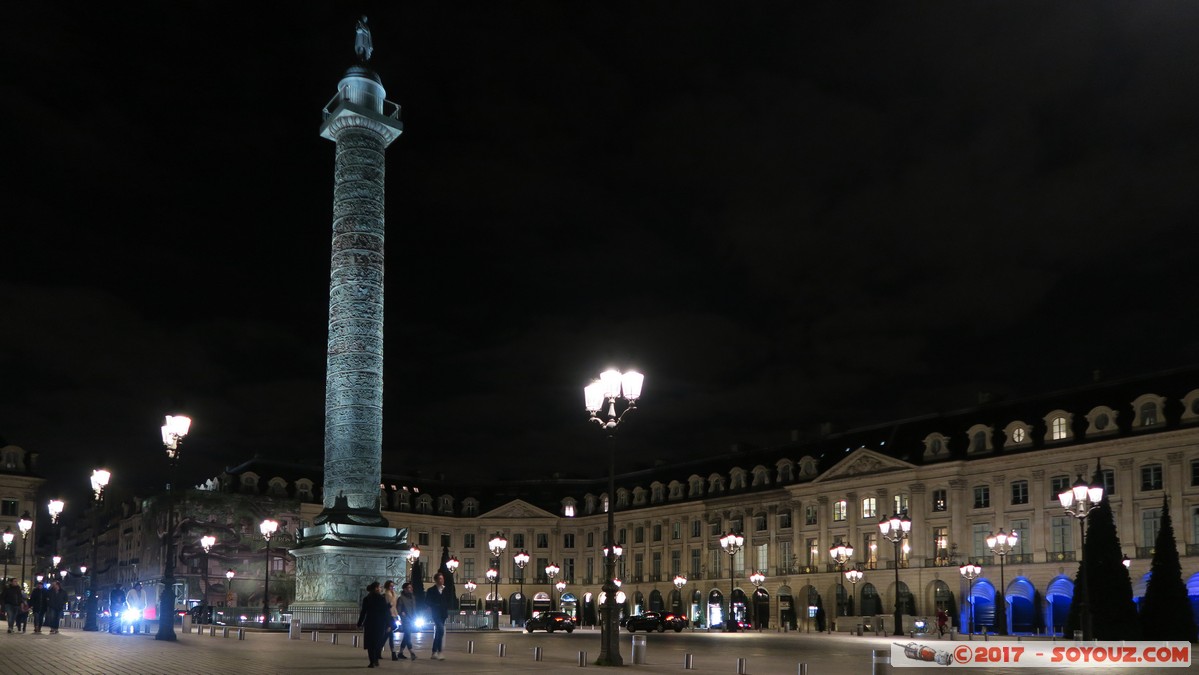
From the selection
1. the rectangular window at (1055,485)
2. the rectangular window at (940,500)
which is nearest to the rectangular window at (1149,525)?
the rectangular window at (1055,485)

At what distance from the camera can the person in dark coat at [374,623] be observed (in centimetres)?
1958

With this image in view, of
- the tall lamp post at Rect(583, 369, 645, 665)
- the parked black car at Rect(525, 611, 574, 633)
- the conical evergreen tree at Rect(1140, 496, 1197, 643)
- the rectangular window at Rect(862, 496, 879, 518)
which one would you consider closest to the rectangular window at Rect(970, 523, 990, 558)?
the rectangular window at Rect(862, 496, 879, 518)

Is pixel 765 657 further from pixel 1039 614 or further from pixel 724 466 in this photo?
pixel 724 466

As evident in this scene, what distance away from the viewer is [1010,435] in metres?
63.9

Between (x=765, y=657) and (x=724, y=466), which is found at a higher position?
(x=724, y=466)

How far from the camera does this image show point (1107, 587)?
37.7m

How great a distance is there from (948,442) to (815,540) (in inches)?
456

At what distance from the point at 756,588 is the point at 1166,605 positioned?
118ft

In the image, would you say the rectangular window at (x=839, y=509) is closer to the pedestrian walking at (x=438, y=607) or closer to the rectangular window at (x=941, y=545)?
the rectangular window at (x=941, y=545)

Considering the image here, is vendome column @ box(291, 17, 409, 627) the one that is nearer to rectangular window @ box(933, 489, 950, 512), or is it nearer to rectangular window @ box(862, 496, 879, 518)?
rectangular window @ box(862, 496, 879, 518)

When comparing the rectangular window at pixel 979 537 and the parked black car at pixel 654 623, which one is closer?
the parked black car at pixel 654 623

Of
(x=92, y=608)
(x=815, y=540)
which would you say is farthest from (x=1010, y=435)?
(x=92, y=608)

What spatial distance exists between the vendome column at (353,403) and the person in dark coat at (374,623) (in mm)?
24186

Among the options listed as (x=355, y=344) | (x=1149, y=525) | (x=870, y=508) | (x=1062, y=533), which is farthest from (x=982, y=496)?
(x=355, y=344)
